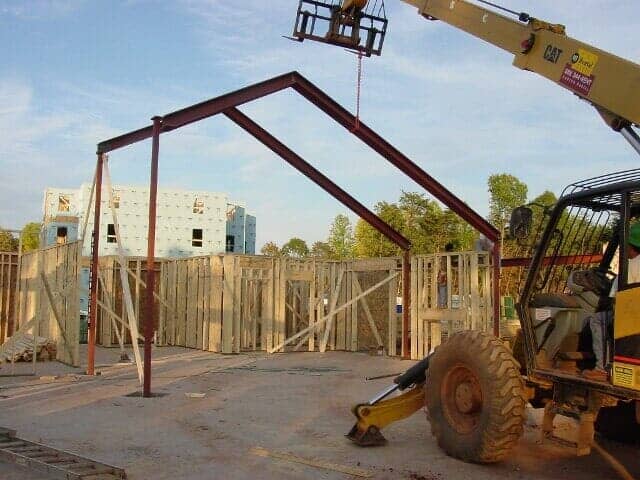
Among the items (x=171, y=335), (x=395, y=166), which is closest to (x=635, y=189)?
(x=395, y=166)

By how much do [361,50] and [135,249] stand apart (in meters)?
36.3

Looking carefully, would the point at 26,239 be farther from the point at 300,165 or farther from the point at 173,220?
the point at 300,165

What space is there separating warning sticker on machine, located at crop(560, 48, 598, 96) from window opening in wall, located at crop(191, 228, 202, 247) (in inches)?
1571

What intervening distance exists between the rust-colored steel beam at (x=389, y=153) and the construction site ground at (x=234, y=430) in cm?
370

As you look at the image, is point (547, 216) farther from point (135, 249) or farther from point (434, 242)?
point (135, 249)

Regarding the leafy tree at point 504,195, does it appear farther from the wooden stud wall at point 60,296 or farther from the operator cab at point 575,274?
the operator cab at point 575,274

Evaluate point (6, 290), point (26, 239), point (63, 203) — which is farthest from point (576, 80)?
point (26, 239)

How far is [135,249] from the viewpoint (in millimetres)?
43844

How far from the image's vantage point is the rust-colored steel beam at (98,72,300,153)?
10.5 m

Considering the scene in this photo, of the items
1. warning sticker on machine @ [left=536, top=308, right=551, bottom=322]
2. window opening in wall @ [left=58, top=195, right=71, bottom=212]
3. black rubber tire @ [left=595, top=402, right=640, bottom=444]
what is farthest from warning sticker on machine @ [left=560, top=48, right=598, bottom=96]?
window opening in wall @ [left=58, top=195, right=71, bottom=212]

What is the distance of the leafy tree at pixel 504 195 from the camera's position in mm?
35219

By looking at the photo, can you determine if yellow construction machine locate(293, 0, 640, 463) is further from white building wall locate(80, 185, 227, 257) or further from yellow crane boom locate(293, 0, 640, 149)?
white building wall locate(80, 185, 227, 257)

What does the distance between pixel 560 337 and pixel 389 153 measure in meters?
6.84

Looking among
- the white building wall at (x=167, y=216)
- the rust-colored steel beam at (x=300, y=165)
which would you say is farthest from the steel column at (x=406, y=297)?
the white building wall at (x=167, y=216)
